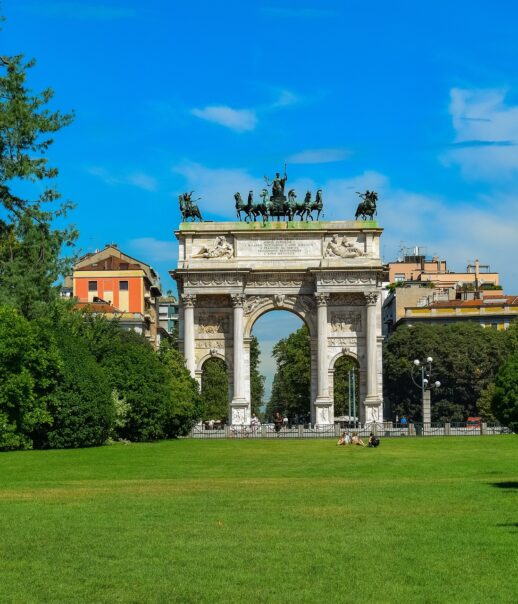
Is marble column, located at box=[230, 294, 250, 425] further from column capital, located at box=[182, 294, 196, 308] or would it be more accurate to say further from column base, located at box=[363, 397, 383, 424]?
column base, located at box=[363, 397, 383, 424]

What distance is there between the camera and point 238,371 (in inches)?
2965

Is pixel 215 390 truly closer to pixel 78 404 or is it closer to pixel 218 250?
pixel 218 250

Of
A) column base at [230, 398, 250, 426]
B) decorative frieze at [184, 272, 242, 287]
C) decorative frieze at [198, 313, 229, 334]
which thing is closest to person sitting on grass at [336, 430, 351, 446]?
column base at [230, 398, 250, 426]

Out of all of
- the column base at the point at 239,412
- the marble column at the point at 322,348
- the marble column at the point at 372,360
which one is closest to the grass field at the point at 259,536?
the column base at the point at 239,412

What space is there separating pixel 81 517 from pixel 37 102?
90.8ft

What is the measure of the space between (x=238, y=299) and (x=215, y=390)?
128ft

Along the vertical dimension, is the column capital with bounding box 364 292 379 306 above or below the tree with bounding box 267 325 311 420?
above

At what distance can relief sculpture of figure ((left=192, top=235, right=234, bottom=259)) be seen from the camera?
76125 mm

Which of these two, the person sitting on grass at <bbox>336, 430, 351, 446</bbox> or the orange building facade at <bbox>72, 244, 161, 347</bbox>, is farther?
the orange building facade at <bbox>72, 244, 161, 347</bbox>

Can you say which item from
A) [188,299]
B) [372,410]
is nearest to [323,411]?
[372,410]

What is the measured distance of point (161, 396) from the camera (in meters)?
53.5

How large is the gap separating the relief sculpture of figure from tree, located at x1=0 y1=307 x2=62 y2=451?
34.6 m

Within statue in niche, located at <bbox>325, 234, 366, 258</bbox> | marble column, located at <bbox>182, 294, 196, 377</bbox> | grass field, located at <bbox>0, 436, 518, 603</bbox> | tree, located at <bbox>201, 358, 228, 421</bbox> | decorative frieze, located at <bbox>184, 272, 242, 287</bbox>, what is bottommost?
grass field, located at <bbox>0, 436, 518, 603</bbox>

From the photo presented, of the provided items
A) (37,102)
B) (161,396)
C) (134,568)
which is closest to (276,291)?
(161,396)
